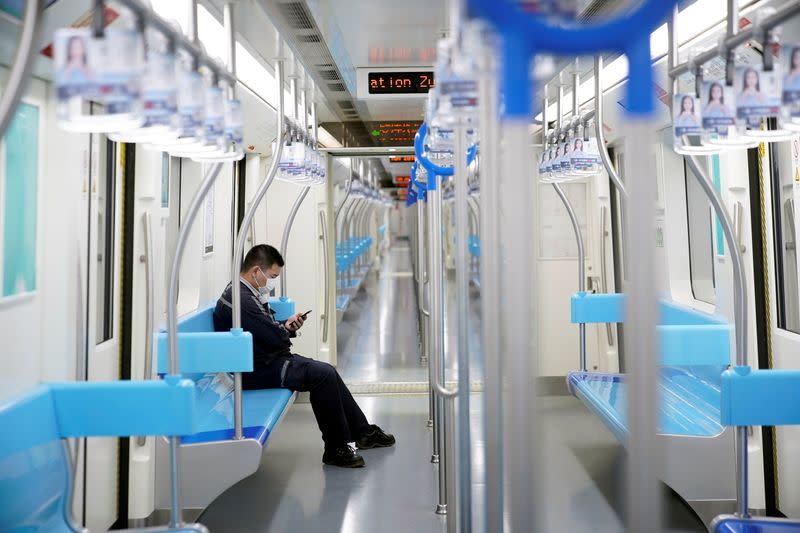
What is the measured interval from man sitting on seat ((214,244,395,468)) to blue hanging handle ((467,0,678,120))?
3718 millimetres

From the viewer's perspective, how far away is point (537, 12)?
1144mm

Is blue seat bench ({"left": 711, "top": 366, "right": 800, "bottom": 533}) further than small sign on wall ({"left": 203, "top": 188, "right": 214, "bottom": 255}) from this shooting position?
No

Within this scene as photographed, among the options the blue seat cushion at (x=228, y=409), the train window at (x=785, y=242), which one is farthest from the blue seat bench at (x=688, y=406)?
the blue seat cushion at (x=228, y=409)

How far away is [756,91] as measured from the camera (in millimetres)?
1813

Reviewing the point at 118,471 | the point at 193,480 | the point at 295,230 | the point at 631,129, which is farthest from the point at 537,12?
the point at 295,230

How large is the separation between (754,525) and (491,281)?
65.2 inches

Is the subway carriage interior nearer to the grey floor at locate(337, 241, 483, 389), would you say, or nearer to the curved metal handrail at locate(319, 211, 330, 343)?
the curved metal handrail at locate(319, 211, 330, 343)

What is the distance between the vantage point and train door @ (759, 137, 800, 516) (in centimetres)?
362

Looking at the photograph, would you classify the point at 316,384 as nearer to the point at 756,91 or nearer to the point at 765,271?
the point at 765,271

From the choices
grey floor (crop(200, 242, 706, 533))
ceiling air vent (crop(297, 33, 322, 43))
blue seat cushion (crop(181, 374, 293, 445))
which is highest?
ceiling air vent (crop(297, 33, 322, 43))

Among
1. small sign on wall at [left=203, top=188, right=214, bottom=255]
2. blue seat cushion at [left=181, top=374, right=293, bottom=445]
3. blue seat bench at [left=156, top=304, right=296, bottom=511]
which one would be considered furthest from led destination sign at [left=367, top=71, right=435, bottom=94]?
blue seat bench at [left=156, top=304, right=296, bottom=511]

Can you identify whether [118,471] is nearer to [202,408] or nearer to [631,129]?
[202,408]

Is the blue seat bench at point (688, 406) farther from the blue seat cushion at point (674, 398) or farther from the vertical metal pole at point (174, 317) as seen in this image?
the vertical metal pole at point (174, 317)

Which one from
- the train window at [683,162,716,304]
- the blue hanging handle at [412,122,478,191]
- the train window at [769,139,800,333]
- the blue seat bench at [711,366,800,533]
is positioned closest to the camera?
the blue seat bench at [711,366,800,533]
